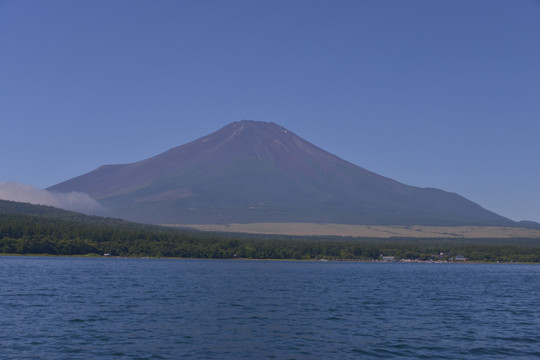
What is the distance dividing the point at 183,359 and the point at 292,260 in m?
129

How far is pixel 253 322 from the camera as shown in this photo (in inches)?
1657

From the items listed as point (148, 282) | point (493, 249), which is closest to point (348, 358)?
point (148, 282)

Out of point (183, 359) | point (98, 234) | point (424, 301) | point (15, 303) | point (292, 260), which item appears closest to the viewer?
point (183, 359)

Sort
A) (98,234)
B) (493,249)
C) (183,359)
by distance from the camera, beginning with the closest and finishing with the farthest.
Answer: (183,359), (98,234), (493,249)

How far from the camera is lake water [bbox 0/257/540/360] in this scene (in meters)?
32.9

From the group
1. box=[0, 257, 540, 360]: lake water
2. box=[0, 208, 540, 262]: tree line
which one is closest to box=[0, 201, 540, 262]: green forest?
box=[0, 208, 540, 262]: tree line

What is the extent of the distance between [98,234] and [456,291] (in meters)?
99.0

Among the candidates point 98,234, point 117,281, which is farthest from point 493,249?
point 117,281

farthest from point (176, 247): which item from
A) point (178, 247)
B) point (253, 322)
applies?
point (253, 322)

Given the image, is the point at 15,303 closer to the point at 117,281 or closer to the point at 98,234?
the point at 117,281

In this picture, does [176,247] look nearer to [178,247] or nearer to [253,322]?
[178,247]

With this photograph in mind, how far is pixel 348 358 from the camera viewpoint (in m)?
31.7

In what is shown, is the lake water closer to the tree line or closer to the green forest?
the tree line

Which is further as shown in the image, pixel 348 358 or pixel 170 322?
pixel 170 322
